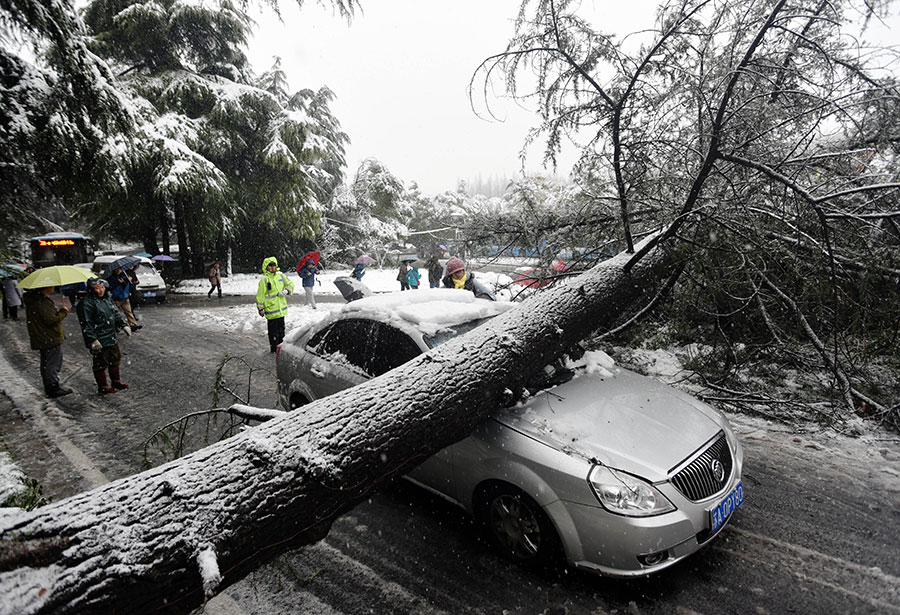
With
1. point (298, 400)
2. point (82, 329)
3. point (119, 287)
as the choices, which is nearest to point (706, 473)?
point (298, 400)

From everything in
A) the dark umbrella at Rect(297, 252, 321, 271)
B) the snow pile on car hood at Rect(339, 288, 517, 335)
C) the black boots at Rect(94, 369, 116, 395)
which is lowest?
the black boots at Rect(94, 369, 116, 395)

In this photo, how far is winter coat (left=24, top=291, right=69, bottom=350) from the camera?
211 inches

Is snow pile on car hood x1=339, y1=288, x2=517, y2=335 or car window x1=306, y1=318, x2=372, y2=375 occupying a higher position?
snow pile on car hood x1=339, y1=288, x2=517, y2=335

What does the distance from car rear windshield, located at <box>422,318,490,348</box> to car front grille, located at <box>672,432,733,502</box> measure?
1.87m

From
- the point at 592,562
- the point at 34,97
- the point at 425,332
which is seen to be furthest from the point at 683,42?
the point at 34,97

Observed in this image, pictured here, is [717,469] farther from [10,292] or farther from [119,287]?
[10,292]

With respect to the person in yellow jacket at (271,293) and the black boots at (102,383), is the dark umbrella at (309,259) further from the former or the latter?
the black boots at (102,383)

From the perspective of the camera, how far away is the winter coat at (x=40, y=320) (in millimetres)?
5352

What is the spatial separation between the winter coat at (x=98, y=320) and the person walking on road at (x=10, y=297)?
8.38m

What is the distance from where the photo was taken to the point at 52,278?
5383 millimetres

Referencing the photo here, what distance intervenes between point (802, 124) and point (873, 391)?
2.83 metres

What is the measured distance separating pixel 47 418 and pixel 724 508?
7.03m

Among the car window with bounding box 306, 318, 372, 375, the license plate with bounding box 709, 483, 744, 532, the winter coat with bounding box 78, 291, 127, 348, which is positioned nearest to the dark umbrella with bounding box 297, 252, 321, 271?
the winter coat with bounding box 78, 291, 127, 348

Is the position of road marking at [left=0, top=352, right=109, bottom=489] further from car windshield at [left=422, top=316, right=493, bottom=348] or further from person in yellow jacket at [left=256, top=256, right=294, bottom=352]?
car windshield at [left=422, top=316, right=493, bottom=348]
